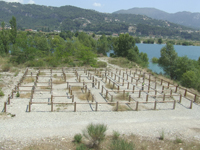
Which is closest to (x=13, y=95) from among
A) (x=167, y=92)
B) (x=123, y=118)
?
(x=123, y=118)

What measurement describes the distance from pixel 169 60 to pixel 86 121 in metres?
24.3

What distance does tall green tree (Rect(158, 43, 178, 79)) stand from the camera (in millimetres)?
29906

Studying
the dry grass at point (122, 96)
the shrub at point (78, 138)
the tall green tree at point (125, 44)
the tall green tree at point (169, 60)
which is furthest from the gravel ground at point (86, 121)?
the tall green tree at point (125, 44)

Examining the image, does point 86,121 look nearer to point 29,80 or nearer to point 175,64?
point 29,80

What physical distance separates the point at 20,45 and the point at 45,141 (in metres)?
21.0

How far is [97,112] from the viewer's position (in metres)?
10.3

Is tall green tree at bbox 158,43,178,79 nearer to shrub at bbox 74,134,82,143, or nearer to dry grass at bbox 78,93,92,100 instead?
dry grass at bbox 78,93,92,100

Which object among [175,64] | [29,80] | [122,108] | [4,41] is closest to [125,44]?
[175,64]

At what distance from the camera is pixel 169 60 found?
3003cm

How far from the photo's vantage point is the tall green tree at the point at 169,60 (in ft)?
98.1

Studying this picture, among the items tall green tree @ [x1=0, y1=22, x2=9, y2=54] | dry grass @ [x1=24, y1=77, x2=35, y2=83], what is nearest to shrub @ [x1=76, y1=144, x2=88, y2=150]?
dry grass @ [x1=24, y1=77, x2=35, y2=83]

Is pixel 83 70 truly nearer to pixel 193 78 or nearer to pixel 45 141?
pixel 193 78

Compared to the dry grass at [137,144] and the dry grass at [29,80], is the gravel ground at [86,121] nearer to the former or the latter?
the dry grass at [137,144]

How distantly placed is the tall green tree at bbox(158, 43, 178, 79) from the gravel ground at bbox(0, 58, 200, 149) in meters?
19.0
